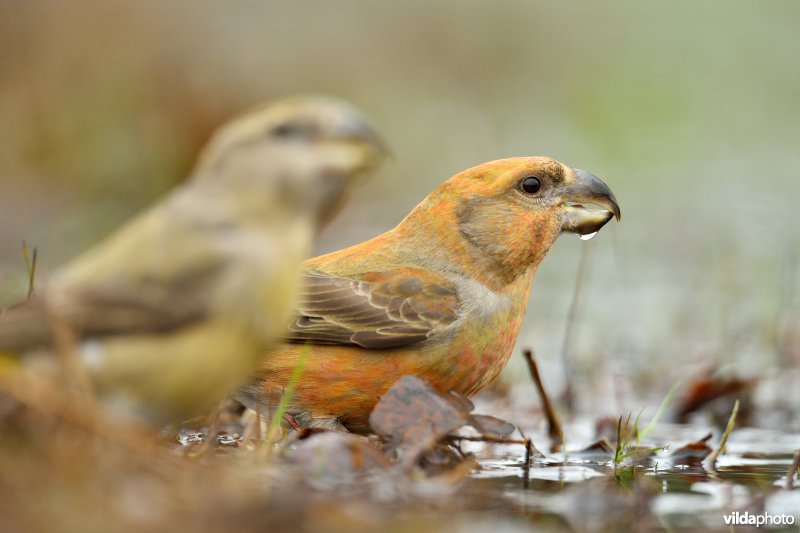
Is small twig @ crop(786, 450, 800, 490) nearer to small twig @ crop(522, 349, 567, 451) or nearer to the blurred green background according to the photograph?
small twig @ crop(522, 349, 567, 451)

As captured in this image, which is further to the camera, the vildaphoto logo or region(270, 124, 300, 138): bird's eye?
the vildaphoto logo

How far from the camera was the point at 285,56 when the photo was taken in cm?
1413

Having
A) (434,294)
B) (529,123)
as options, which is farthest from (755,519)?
(529,123)

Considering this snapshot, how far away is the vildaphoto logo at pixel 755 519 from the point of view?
134 inches

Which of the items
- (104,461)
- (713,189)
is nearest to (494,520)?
(104,461)

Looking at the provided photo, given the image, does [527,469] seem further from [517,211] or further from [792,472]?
[517,211]

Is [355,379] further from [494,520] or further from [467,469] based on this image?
[494,520]

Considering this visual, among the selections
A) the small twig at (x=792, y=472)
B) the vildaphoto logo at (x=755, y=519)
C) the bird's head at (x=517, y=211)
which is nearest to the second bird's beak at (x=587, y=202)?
the bird's head at (x=517, y=211)

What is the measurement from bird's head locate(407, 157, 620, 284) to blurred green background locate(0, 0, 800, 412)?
3.06 feet

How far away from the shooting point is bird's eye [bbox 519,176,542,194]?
16.0 ft

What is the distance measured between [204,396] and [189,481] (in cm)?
22

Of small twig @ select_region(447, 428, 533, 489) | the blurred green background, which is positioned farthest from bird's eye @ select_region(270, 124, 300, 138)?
the blurred green background

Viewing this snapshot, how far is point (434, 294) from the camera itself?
4684 mm

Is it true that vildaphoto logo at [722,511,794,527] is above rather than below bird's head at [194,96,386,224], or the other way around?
below
